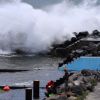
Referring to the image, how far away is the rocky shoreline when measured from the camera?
1480 cm

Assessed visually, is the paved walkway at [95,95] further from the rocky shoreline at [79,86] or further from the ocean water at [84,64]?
the ocean water at [84,64]

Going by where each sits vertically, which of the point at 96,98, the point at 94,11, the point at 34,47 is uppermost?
the point at 94,11

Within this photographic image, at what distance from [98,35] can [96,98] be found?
21.7 m

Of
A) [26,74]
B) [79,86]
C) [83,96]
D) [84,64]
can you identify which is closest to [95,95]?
[79,86]

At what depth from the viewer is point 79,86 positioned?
1558cm

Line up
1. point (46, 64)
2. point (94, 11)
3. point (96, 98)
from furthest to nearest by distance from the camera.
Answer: point (94, 11)
point (46, 64)
point (96, 98)

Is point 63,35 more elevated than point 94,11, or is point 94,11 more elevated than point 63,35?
point 94,11

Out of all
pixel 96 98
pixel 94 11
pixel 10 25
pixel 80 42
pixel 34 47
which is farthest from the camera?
pixel 94 11

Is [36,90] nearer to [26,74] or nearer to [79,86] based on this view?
[79,86]

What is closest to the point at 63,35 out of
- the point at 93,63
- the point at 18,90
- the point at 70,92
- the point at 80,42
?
the point at 80,42

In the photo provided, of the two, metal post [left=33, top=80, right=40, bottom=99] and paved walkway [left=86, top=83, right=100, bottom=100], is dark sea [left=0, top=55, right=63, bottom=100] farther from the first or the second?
paved walkway [left=86, top=83, right=100, bottom=100]

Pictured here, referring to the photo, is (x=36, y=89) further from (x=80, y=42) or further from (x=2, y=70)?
(x=80, y=42)

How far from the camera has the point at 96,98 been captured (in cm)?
1516

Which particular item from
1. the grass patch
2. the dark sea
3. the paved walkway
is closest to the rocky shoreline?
the grass patch
